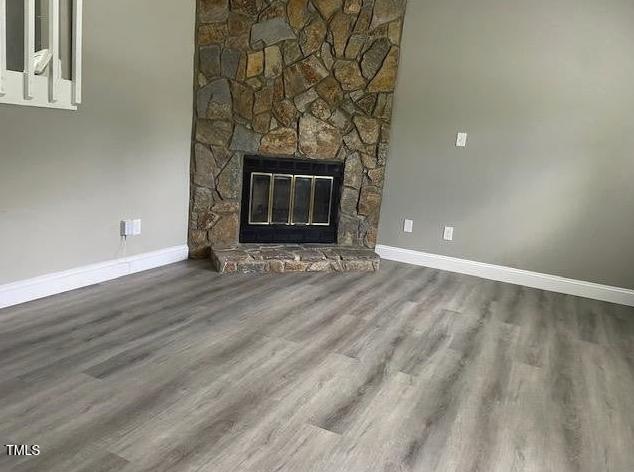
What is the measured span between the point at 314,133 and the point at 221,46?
101cm

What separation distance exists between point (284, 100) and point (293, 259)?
4.32 ft

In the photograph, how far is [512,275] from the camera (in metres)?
4.18

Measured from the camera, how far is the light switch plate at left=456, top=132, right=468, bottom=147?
13.7 feet

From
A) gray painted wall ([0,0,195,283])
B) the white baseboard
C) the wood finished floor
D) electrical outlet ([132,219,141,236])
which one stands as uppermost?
gray painted wall ([0,0,195,283])

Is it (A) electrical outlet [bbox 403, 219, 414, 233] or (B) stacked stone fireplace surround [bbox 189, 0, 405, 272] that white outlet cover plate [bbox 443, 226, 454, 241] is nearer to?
(A) electrical outlet [bbox 403, 219, 414, 233]

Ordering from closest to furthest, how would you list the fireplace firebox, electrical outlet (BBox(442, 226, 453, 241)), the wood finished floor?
the wood finished floor → the fireplace firebox → electrical outlet (BBox(442, 226, 453, 241))

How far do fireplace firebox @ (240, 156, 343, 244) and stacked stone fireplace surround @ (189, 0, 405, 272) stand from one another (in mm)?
80


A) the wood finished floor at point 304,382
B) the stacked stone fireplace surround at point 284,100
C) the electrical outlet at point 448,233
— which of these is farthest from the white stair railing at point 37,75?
the electrical outlet at point 448,233

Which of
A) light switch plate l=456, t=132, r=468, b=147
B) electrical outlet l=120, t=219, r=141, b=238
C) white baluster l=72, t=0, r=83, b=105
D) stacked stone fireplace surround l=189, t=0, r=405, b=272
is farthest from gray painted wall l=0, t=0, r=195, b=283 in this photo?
light switch plate l=456, t=132, r=468, b=147

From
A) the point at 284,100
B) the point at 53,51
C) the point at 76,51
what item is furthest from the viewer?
the point at 284,100

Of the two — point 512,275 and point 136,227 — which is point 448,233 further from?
point 136,227

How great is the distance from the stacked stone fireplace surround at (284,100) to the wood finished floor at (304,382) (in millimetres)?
661

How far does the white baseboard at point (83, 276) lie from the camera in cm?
280

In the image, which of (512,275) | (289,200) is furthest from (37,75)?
(512,275)
